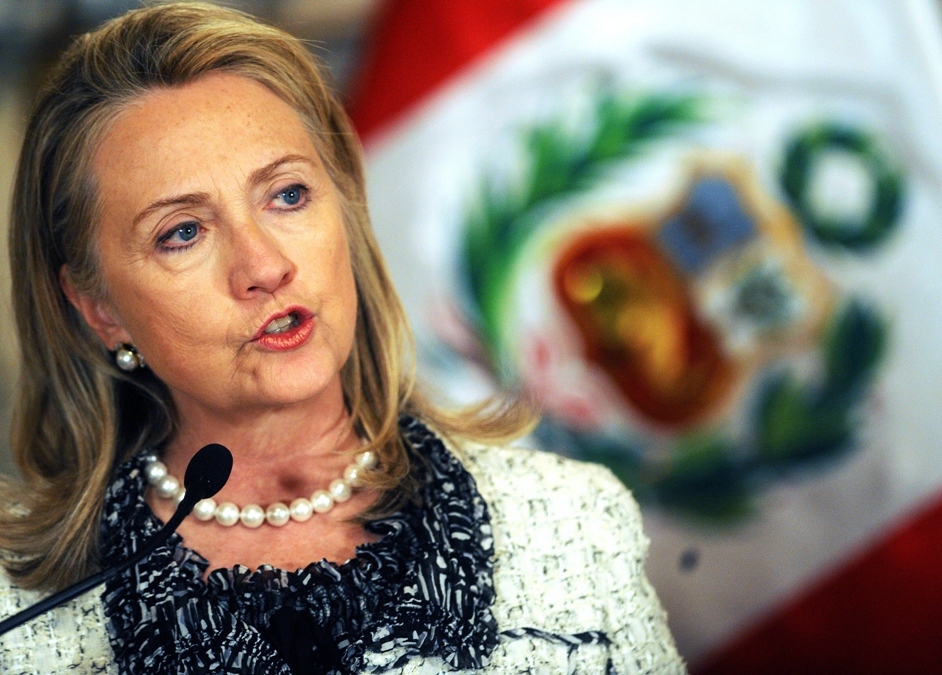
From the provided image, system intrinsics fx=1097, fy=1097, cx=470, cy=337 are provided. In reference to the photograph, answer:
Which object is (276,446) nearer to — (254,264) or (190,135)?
(254,264)

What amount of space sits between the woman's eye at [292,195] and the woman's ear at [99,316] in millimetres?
281

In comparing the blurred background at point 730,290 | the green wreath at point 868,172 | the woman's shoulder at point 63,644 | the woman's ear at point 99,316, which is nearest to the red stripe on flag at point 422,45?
the blurred background at point 730,290

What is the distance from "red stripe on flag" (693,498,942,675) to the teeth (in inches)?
61.4

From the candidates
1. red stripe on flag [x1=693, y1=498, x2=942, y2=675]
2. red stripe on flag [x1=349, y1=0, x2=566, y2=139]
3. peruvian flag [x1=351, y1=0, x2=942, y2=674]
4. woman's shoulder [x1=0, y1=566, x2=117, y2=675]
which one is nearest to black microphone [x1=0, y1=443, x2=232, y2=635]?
woman's shoulder [x1=0, y1=566, x2=117, y2=675]

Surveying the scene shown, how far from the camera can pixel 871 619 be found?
2.38 m

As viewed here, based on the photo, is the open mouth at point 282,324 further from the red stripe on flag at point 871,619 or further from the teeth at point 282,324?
the red stripe on flag at point 871,619

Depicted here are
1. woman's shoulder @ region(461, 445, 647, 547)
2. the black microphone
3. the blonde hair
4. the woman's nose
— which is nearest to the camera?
the black microphone

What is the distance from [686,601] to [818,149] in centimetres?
105

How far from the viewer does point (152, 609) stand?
129 cm

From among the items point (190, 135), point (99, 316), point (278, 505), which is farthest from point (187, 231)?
point (278, 505)

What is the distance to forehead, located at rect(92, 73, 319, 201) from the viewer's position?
1.29 meters

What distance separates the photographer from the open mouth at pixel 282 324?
1294 mm

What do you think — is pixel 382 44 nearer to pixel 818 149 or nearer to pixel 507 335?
pixel 507 335

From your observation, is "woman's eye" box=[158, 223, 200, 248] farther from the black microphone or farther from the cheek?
the black microphone
